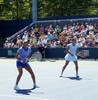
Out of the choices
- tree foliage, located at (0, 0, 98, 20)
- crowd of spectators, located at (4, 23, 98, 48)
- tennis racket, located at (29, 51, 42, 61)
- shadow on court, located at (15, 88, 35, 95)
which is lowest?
shadow on court, located at (15, 88, 35, 95)

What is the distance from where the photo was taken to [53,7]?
47156mm

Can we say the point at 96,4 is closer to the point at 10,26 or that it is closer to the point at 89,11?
the point at 89,11

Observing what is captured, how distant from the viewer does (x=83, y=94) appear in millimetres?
11648

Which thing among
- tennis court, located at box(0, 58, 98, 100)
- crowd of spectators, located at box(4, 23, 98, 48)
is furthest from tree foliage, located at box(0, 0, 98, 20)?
tennis court, located at box(0, 58, 98, 100)

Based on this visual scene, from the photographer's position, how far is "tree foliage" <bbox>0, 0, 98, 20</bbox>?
4653 centimetres

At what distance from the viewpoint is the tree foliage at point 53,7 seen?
46.5 metres

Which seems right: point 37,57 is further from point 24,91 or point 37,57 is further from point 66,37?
point 24,91

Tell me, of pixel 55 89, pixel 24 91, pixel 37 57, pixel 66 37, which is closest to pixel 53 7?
pixel 66 37

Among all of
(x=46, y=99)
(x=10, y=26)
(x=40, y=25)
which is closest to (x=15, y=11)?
(x=10, y=26)

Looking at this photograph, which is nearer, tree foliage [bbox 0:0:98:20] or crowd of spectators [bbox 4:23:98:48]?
crowd of spectators [bbox 4:23:98:48]

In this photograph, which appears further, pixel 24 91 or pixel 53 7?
pixel 53 7

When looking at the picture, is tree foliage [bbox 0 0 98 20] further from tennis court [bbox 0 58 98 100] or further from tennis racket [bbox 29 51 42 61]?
tennis court [bbox 0 58 98 100]

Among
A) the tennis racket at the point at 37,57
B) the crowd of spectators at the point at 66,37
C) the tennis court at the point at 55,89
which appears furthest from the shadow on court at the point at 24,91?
the crowd of spectators at the point at 66,37

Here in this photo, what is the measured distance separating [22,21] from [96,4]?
12.1 meters
